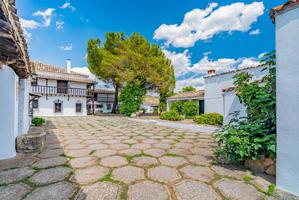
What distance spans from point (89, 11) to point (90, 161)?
1060 cm

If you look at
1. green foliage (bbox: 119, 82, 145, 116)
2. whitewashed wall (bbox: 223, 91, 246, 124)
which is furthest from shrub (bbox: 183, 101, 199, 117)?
whitewashed wall (bbox: 223, 91, 246, 124)

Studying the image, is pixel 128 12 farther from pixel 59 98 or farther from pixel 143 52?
pixel 59 98

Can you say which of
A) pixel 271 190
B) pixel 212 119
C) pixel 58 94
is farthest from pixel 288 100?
pixel 58 94

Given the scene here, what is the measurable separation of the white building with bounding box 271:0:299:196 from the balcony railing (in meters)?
19.4

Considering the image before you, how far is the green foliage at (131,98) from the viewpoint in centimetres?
1393

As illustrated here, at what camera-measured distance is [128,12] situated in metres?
11.5

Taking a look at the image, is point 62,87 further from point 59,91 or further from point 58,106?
point 58,106

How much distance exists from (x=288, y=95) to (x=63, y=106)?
19680mm

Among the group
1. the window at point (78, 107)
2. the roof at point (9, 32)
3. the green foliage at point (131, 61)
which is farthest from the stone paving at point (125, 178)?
the window at point (78, 107)

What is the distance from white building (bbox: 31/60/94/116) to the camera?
15.9 metres

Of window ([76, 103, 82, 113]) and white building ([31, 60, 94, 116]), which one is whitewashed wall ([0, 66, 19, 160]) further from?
window ([76, 103, 82, 113])

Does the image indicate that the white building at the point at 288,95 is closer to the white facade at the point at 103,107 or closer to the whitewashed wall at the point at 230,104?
the whitewashed wall at the point at 230,104

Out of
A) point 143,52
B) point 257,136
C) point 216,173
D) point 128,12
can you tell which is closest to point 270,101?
point 257,136

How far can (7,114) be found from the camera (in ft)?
9.68
